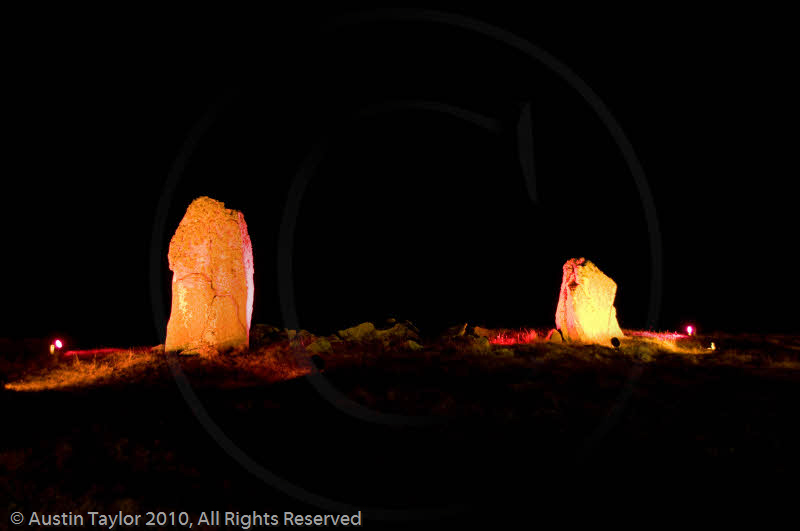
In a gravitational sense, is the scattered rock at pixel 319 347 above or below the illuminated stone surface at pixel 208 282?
below

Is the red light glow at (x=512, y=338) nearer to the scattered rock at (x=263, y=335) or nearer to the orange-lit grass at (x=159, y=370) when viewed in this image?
the orange-lit grass at (x=159, y=370)

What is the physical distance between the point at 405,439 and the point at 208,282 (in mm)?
9733

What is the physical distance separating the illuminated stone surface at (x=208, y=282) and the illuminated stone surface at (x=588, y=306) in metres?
11.1

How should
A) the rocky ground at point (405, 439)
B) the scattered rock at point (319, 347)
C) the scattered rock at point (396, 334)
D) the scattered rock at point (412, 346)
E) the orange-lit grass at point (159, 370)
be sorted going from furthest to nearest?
the scattered rock at point (396, 334) → the scattered rock at point (412, 346) → the scattered rock at point (319, 347) → the orange-lit grass at point (159, 370) → the rocky ground at point (405, 439)

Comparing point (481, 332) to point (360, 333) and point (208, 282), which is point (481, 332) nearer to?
point (360, 333)

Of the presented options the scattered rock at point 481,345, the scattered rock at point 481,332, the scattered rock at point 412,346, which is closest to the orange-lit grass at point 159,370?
the scattered rock at point 412,346

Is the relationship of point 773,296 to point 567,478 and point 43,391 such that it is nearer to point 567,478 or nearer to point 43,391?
point 567,478

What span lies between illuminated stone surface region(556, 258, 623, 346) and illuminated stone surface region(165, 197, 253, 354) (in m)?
11.1

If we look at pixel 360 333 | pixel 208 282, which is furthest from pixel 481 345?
pixel 208 282

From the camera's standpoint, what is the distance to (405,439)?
7.49 meters

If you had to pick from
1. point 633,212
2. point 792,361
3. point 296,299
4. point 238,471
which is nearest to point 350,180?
point 296,299

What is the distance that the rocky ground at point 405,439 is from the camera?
5656 millimetres

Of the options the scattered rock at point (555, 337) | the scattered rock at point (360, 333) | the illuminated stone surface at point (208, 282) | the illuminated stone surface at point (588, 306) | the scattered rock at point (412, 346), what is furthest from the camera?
the scattered rock at point (360, 333)

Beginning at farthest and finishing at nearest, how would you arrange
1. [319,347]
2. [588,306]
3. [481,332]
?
[481,332], [588,306], [319,347]
